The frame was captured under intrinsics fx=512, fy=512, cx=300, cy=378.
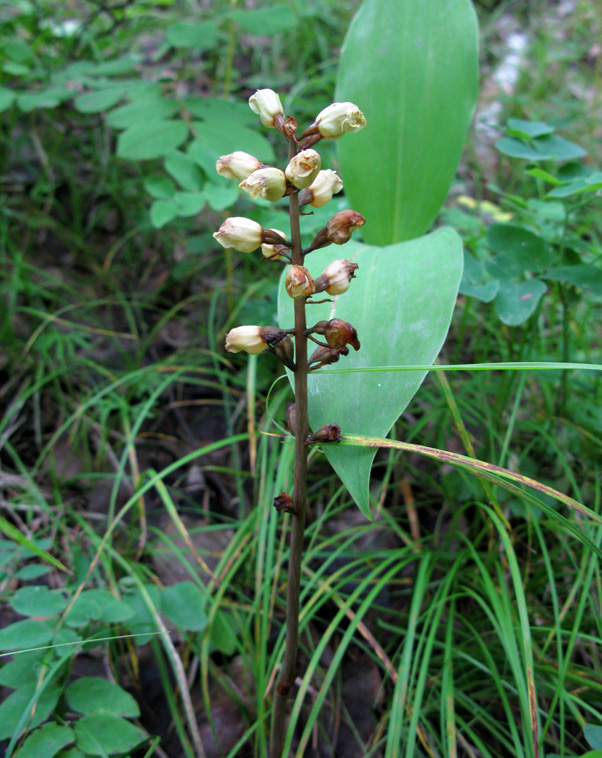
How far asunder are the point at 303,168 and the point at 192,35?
1613 mm

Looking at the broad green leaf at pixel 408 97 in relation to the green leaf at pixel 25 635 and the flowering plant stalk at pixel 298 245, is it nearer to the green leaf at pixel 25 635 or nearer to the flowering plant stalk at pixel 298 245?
the flowering plant stalk at pixel 298 245

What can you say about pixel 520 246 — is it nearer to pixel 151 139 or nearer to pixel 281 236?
pixel 281 236

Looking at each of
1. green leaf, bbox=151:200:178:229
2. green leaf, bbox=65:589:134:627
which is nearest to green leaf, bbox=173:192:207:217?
green leaf, bbox=151:200:178:229

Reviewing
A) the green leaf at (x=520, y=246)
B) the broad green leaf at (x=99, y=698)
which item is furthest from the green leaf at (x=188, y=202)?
the broad green leaf at (x=99, y=698)

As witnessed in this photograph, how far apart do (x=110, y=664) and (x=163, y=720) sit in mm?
182

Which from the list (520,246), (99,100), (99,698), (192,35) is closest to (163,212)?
(99,100)

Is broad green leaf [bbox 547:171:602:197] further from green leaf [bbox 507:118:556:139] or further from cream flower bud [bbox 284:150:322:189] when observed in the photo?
cream flower bud [bbox 284:150:322:189]

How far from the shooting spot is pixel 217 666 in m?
1.31

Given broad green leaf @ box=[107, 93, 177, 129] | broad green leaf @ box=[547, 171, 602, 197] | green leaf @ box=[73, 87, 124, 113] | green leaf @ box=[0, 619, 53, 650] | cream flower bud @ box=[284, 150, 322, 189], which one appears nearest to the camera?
cream flower bud @ box=[284, 150, 322, 189]

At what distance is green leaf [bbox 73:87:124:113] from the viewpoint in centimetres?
188

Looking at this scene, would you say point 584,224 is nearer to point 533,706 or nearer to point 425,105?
point 425,105

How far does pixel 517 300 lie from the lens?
50.1 inches

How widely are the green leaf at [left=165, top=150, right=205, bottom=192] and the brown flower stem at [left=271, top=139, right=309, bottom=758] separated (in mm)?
1005

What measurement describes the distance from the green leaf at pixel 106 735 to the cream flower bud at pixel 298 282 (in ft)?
2.71
